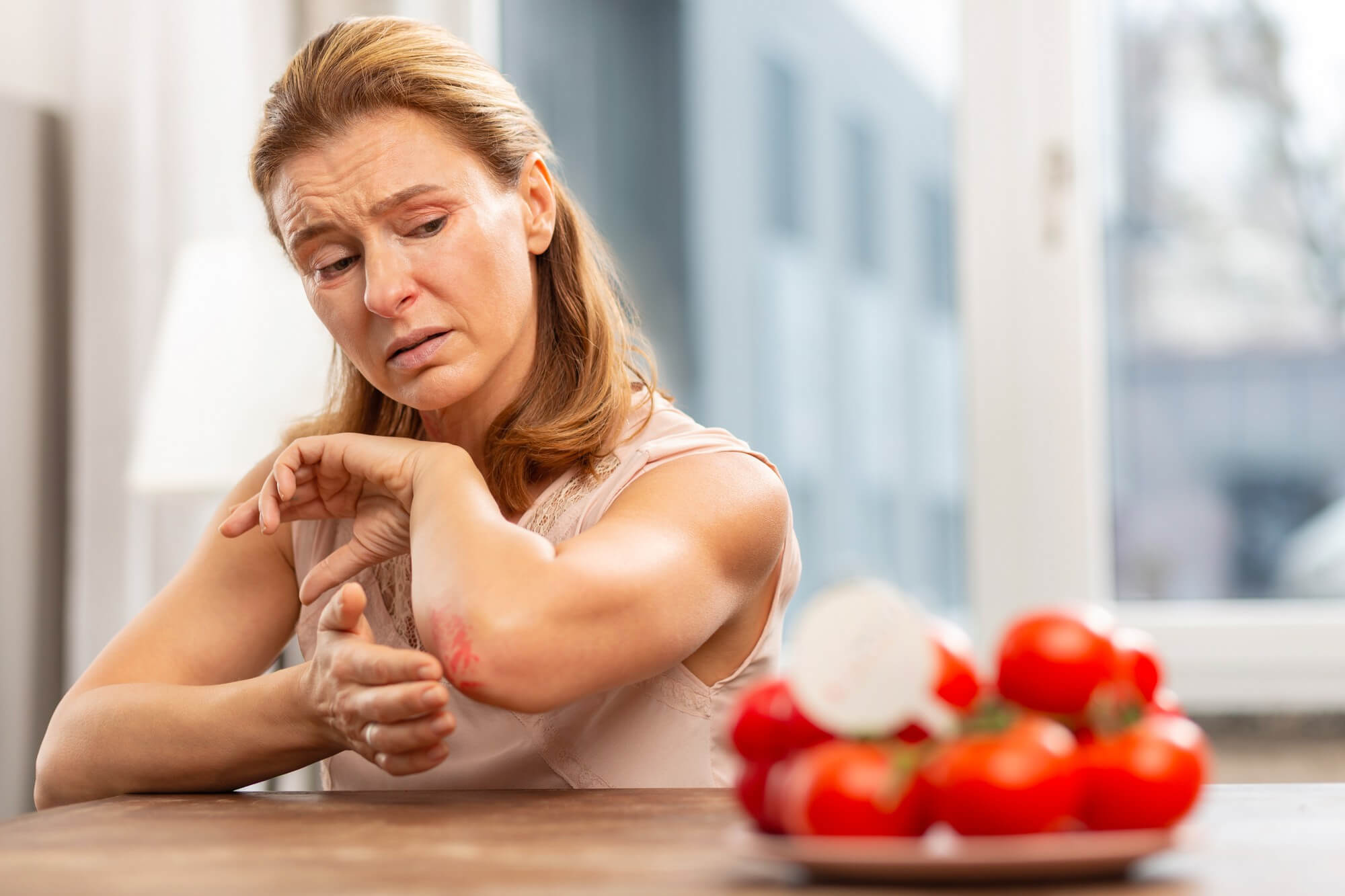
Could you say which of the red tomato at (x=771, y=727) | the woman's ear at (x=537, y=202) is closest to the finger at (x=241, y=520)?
the woman's ear at (x=537, y=202)

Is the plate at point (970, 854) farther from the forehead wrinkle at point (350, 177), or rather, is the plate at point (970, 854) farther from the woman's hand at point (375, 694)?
the forehead wrinkle at point (350, 177)

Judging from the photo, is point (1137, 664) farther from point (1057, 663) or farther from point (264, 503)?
point (264, 503)

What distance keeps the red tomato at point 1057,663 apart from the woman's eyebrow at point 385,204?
758mm

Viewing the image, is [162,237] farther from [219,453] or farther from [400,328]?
[400,328]

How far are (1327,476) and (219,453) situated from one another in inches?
67.0

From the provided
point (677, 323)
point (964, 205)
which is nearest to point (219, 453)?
point (677, 323)

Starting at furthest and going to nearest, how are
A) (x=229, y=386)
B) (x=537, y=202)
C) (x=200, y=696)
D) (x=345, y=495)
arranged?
(x=229, y=386)
(x=537, y=202)
(x=345, y=495)
(x=200, y=696)

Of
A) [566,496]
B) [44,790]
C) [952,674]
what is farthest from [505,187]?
[952,674]

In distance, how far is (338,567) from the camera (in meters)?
1.17

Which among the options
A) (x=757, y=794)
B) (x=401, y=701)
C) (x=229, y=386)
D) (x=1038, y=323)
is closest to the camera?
(x=757, y=794)

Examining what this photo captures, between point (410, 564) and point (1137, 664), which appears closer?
point (1137, 664)

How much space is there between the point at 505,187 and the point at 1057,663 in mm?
833

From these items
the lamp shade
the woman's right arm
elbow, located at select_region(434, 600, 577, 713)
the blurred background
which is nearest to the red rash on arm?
elbow, located at select_region(434, 600, 577, 713)

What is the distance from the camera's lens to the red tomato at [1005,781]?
1.76 feet
